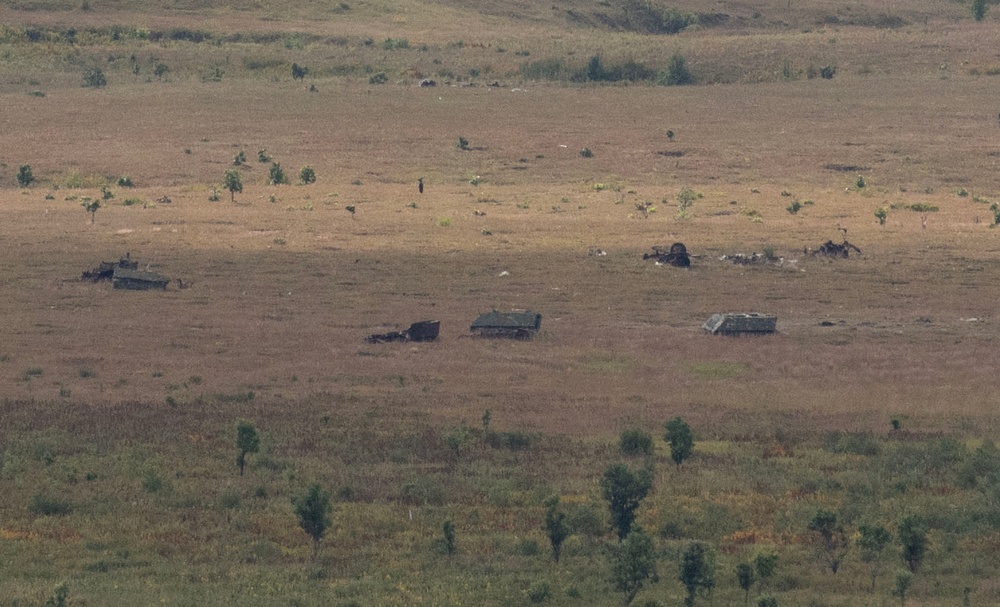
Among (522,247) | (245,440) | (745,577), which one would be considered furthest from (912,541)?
(522,247)

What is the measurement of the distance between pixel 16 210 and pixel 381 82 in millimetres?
36842

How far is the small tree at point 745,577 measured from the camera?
19316mm

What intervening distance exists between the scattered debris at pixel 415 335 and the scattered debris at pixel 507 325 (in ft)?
4.63

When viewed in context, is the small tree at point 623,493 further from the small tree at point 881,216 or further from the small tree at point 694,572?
the small tree at point 881,216

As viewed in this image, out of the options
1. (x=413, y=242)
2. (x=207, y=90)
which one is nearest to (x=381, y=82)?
(x=207, y=90)

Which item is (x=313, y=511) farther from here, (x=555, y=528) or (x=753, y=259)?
(x=753, y=259)

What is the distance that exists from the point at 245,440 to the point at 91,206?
32937mm

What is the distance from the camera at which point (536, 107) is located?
83.4 meters

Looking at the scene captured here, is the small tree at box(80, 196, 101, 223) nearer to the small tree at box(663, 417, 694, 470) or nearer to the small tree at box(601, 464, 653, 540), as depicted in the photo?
the small tree at box(663, 417, 694, 470)

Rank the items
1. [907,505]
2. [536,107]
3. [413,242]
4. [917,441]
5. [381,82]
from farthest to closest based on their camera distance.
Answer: [381,82] < [536,107] < [413,242] < [917,441] < [907,505]

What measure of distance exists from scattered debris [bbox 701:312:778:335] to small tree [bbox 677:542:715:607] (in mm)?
19709

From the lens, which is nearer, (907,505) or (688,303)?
(907,505)

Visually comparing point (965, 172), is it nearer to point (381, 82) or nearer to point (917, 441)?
point (381, 82)

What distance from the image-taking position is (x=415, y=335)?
122ft
